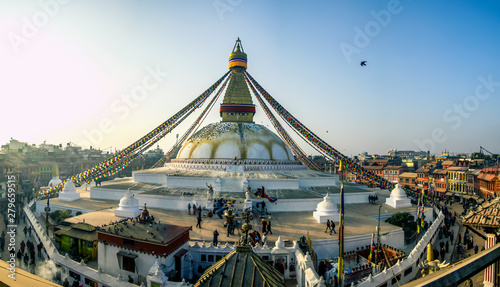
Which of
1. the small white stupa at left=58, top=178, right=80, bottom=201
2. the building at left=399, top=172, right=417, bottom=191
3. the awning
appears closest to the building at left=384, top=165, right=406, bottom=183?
the building at left=399, top=172, right=417, bottom=191

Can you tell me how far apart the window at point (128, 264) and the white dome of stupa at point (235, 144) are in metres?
13.5

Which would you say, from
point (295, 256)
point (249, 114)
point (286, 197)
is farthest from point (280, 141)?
point (295, 256)

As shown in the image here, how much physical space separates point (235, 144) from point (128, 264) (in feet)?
47.6

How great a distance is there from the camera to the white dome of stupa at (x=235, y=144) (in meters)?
22.3

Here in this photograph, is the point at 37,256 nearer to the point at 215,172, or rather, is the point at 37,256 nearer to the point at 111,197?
the point at 111,197

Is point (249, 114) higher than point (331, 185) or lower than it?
higher

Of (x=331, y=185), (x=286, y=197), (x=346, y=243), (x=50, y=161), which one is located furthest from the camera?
(x=50, y=161)

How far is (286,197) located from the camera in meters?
15.7

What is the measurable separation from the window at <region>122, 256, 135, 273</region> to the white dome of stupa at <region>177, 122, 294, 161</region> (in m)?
13.5

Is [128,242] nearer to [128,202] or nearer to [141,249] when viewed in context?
[141,249]

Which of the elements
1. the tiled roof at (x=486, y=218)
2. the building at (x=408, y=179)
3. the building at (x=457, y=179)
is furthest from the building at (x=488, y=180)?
the tiled roof at (x=486, y=218)

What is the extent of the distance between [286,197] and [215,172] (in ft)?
20.4

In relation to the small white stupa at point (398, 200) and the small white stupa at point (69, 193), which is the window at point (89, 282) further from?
the small white stupa at point (398, 200)

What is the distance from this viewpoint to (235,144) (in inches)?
887
